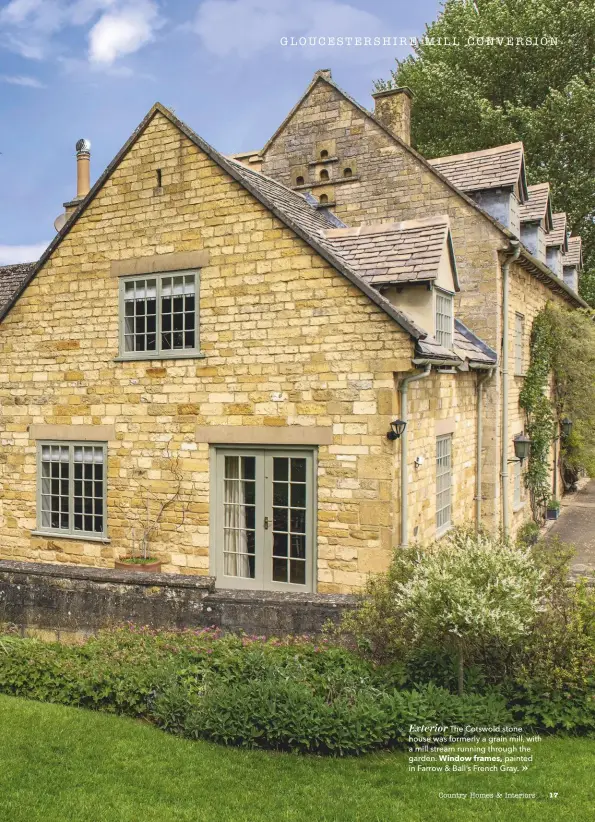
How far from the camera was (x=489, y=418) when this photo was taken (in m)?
15.8

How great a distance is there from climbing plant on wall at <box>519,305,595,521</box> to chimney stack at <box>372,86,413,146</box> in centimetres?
602

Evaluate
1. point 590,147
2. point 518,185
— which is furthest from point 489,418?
point 590,147

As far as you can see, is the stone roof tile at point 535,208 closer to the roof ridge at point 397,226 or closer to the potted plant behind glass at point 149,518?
the roof ridge at point 397,226

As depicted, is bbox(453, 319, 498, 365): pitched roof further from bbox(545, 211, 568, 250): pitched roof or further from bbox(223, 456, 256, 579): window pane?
bbox(545, 211, 568, 250): pitched roof

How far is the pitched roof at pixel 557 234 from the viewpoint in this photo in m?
21.7

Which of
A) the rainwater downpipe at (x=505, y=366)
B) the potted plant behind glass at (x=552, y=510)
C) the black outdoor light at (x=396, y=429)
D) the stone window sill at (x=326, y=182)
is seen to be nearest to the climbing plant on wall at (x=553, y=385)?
the potted plant behind glass at (x=552, y=510)

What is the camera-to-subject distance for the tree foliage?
28.8 metres

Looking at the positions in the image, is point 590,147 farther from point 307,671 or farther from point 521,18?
point 307,671

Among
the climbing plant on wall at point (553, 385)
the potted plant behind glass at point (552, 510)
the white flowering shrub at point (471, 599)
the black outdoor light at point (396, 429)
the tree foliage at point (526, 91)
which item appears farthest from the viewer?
the tree foliage at point (526, 91)

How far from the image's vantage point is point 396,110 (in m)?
18.5

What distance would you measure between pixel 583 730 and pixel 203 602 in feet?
14.3

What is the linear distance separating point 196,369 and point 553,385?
1301 centimetres

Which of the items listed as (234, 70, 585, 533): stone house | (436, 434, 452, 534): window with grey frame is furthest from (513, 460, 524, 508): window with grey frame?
(436, 434, 452, 534): window with grey frame

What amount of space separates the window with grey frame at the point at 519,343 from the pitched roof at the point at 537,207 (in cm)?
276
